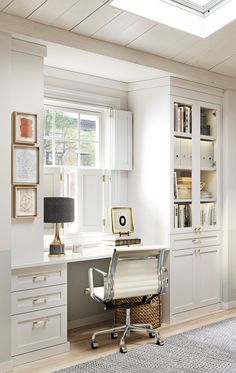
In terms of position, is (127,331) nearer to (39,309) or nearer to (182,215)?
(39,309)

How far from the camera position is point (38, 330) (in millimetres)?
4043

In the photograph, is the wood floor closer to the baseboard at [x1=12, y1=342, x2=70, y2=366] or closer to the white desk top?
the baseboard at [x1=12, y1=342, x2=70, y2=366]

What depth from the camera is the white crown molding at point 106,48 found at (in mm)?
3783

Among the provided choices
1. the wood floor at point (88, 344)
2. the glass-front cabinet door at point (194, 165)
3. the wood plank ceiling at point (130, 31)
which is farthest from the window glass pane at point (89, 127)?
the wood floor at point (88, 344)

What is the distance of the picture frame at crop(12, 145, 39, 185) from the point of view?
3951mm

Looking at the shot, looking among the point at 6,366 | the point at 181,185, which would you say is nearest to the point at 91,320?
the point at 6,366

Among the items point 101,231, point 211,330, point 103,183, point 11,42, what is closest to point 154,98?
point 103,183

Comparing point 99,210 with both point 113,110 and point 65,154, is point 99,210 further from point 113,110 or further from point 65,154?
point 113,110

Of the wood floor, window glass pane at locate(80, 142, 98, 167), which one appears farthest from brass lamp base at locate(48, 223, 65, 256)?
window glass pane at locate(80, 142, 98, 167)

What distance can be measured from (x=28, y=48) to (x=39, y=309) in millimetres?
1994

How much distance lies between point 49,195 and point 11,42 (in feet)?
4.86

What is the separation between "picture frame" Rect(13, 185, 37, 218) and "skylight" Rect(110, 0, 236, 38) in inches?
63.7

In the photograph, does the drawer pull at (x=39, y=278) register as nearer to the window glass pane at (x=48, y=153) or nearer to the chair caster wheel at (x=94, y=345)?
the chair caster wheel at (x=94, y=345)

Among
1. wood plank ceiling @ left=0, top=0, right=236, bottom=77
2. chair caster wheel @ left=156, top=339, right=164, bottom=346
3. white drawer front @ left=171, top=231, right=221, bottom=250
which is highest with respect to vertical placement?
wood plank ceiling @ left=0, top=0, right=236, bottom=77
